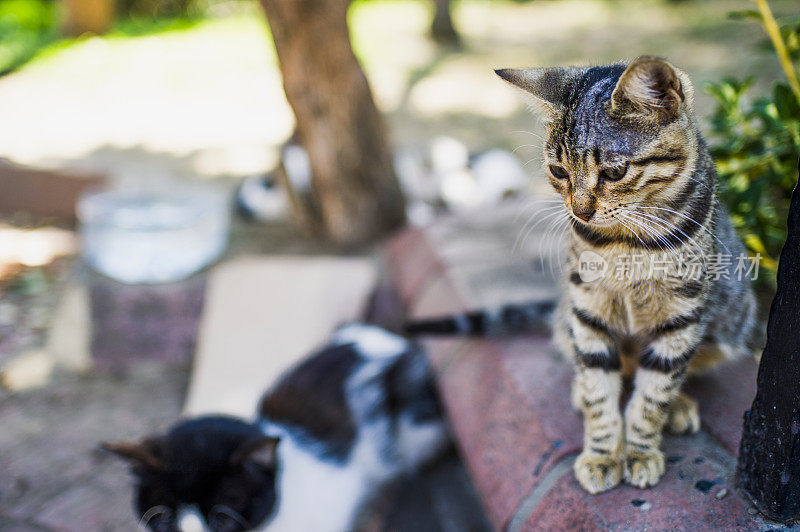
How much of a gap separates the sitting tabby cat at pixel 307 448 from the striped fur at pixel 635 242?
91 cm

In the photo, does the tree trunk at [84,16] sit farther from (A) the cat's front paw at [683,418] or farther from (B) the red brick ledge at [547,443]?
(A) the cat's front paw at [683,418]

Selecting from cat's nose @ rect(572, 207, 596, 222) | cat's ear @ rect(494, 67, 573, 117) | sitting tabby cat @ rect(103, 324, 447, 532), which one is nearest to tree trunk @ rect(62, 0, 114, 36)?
sitting tabby cat @ rect(103, 324, 447, 532)

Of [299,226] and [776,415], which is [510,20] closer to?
[299,226]

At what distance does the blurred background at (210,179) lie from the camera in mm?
2486

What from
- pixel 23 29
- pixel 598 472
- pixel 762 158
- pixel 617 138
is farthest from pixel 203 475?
pixel 23 29

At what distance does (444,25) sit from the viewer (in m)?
8.41

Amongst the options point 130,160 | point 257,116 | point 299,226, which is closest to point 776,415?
point 299,226

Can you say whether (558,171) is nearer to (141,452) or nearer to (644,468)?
(644,468)

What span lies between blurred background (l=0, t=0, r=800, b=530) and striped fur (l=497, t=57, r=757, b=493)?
227mm

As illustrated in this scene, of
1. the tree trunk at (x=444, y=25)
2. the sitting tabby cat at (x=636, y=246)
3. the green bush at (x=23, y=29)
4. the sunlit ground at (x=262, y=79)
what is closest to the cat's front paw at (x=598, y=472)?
the sitting tabby cat at (x=636, y=246)

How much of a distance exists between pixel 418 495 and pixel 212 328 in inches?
46.8

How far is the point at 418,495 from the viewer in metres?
2.57

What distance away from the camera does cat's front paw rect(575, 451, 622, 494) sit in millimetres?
1593

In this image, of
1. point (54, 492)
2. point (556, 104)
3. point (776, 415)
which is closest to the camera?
point (776, 415)
